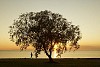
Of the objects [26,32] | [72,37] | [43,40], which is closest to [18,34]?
[26,32]

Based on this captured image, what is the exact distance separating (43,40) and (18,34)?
739 centimetres

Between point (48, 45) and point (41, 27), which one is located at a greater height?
point (41, 27)

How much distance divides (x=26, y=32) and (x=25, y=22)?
2698 millimetres

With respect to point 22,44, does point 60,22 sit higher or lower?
higher

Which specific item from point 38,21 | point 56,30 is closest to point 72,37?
point 56,30

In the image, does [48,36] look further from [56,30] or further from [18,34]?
[18,34]

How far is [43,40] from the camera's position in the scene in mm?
75625

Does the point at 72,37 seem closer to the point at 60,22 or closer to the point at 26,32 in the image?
the point at 60,22

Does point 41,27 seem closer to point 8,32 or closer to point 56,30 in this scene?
point 56,30

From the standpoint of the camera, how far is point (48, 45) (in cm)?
7706

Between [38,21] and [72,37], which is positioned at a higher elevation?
[38,21]

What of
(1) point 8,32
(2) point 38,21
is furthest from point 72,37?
(1) point 8,32

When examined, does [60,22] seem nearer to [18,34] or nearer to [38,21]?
[38,21]

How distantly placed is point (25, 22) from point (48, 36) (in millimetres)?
7483
